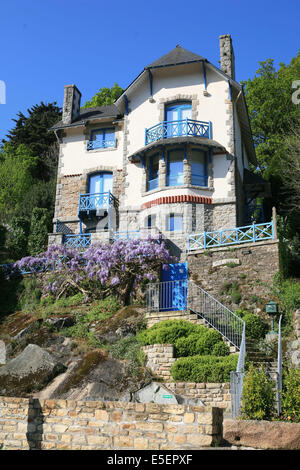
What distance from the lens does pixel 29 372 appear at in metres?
12.9

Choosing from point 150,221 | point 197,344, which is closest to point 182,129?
point 150,221

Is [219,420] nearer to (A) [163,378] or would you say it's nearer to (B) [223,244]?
(A) [163,378]

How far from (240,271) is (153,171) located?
7.60 m

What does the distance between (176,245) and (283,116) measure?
15.4m

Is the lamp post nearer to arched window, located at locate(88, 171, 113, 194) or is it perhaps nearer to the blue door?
the blue door

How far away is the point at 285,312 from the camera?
48.3 ft

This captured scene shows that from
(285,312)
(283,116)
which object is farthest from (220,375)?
(283,116)

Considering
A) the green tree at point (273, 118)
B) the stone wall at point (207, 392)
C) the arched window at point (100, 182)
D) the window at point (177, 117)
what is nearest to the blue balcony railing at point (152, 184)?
the window at point (177, 117)

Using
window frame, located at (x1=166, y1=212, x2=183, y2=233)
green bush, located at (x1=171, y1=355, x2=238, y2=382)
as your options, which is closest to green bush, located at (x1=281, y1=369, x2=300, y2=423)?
green bush, located at (x1=171, y1=355, x2=238, y2=382)

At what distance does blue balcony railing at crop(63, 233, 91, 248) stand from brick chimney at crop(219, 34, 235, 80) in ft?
34.3

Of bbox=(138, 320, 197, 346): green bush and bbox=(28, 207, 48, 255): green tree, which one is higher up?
bbox=(28, 207, 48, 255): green tree

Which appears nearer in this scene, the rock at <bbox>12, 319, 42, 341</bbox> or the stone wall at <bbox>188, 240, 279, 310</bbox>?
the rock at <bbox>12, 319, 42, 341</bbox>

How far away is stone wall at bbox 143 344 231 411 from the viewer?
11.8 meters

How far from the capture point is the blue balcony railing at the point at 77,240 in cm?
2109
